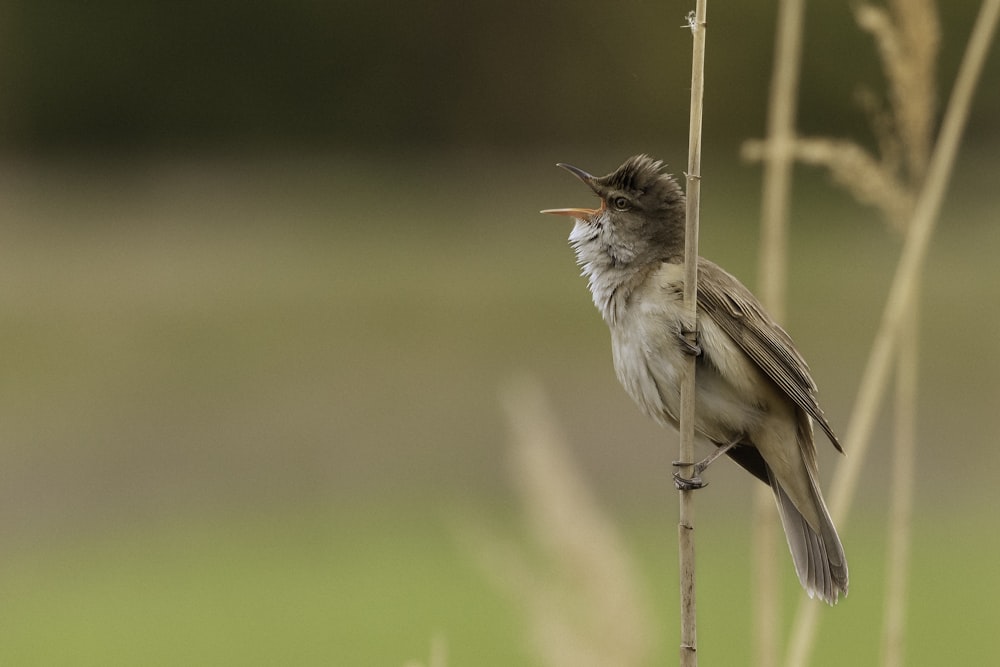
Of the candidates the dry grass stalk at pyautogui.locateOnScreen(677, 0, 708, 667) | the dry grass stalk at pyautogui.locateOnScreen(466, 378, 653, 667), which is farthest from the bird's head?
the dry grass stalk at pyautogui.locateOnScreen(677, 0, 708, 667)

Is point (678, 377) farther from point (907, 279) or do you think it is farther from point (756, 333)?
point (907, 279)

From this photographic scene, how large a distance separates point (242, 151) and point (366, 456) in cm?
896

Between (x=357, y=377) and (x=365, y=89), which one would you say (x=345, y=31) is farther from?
(x=357, y=377)

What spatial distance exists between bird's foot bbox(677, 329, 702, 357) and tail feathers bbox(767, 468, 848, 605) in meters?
0.55

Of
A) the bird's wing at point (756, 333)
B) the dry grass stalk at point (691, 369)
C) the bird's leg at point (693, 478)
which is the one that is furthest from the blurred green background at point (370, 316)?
the dry grass stalk at point (691, 369)

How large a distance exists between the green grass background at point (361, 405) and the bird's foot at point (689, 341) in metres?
7.05

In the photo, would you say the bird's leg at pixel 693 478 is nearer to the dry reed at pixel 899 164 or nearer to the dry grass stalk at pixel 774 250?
the dry grass stalk at pixel 774 250

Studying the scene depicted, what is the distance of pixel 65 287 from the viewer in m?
18.9

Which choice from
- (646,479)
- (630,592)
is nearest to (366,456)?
(646,479)

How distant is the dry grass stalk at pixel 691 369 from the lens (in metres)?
2.96

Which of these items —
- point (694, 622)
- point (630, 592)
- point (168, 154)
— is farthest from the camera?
point (168, 154)

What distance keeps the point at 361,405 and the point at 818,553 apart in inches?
491

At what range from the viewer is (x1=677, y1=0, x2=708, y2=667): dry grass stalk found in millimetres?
2957

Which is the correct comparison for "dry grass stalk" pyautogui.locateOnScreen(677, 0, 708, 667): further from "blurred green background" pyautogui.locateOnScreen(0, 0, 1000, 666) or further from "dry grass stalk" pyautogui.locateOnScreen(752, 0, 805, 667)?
"blurred green background" pyautogui.locateOnScreen(0, 0, 1000, 666)
